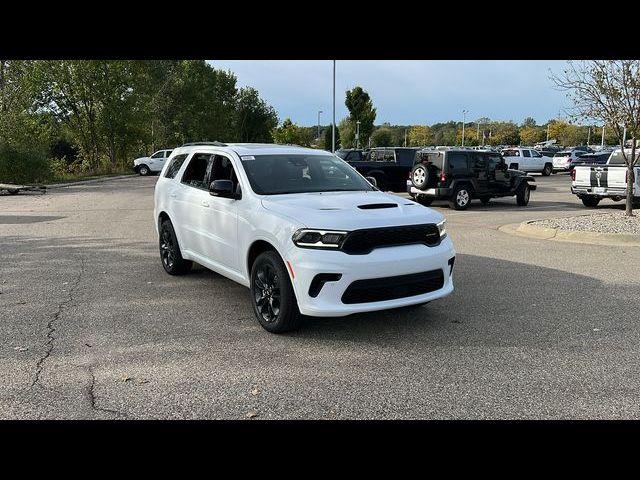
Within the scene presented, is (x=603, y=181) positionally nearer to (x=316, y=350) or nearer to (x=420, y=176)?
(x=420, y=176)

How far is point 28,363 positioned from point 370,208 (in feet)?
10.5

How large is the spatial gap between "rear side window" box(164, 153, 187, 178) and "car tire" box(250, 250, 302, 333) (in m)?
2.79

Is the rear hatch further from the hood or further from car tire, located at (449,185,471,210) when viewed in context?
the hood

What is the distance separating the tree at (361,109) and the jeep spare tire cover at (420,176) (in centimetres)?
4025

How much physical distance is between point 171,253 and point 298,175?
2.42 m

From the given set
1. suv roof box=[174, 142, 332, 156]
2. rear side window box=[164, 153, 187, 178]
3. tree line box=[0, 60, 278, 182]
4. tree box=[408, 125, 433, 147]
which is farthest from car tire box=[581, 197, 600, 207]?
tree box=[408, 125, 433, 147]

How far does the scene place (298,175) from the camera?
19.8ft

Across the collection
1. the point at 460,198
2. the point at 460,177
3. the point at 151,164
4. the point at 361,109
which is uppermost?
the point at 361,109

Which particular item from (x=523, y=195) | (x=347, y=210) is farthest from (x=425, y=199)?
(x=347, y=210)

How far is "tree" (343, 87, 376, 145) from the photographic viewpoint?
55906 millimetres

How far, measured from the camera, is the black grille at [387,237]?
4.68 metres
